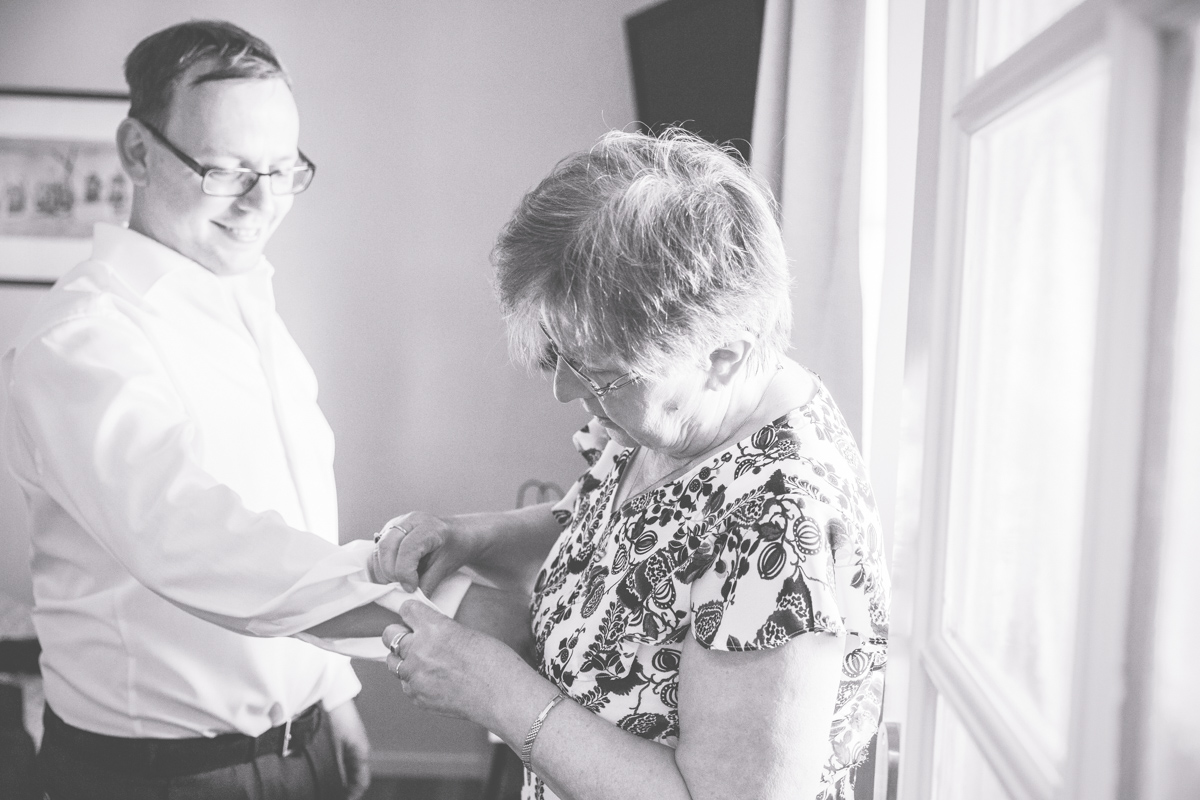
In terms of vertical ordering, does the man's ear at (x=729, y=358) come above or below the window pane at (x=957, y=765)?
above

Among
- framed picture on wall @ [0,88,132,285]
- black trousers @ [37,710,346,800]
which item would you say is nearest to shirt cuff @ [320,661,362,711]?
black trousers @ [37,710,346,800]

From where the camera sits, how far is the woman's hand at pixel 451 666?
39.5 inches

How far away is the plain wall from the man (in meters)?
1.54

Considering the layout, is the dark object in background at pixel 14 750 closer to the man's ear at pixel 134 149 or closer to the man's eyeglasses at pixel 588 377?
the man's ear at pixel 134 149

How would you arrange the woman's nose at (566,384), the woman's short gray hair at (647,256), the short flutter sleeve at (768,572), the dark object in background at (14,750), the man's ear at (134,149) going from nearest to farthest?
the short flutter sleeve at (768,572)
the woman's short gray hair at (647,256)
the woman's nose at (566,384)
the man's ear at (134,149)
the dark object in background at (14,750)

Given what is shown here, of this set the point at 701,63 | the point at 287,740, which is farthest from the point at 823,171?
the point at 287,740

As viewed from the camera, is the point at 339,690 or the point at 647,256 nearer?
the point at 647,256

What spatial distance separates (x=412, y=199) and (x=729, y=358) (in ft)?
7.61

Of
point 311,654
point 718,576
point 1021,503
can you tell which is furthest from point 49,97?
point 1021,503

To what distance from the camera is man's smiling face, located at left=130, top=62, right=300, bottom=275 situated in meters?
1.42

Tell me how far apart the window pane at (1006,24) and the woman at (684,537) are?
0.26 m

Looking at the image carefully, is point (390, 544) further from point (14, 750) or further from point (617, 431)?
point (14, 750)

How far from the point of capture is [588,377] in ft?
3.37

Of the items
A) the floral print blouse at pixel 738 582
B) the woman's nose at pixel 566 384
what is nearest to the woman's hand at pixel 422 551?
the floral print blouse at pixel 738 582
